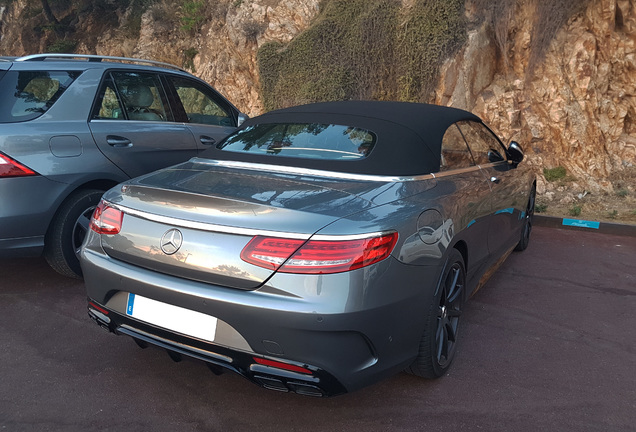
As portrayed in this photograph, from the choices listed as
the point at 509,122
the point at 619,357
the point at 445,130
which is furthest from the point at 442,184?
the point at 509,122

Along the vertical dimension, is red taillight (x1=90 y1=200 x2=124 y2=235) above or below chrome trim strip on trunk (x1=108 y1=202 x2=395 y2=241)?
below

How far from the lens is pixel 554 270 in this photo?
540cm

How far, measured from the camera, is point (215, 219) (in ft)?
8.10

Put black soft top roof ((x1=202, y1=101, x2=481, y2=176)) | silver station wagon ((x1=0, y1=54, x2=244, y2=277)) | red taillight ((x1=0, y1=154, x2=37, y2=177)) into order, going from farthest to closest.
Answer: silver station wagon ((x1=0, y1=54, x2=244, y2=277))
red taillight ((x1=0, y1=154, x2=37, y2=177))
black soft top roof ((x1=202, y1=101, x2=481, y2=176))

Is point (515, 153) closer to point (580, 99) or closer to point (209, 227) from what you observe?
point (209, 227)

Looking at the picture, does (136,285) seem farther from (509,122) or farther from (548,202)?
(509,122)

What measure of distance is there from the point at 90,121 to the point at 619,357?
169 inches

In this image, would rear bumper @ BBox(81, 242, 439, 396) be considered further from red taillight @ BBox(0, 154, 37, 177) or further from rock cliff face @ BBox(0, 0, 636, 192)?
rock cliff face @ BBox(0, 0, 636, 192)

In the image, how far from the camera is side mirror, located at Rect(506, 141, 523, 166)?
4859mm

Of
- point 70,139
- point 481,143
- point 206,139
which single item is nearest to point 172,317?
point 70,139

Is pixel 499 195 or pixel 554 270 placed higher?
pixel 499 195

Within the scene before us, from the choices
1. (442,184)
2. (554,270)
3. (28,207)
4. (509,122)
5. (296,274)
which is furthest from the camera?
(509,122)

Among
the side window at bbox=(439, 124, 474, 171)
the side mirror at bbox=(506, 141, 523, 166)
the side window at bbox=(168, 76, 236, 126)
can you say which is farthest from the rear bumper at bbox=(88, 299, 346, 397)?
the side window at bbox=(168, 76, 236, 126)

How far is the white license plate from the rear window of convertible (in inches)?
50.3
